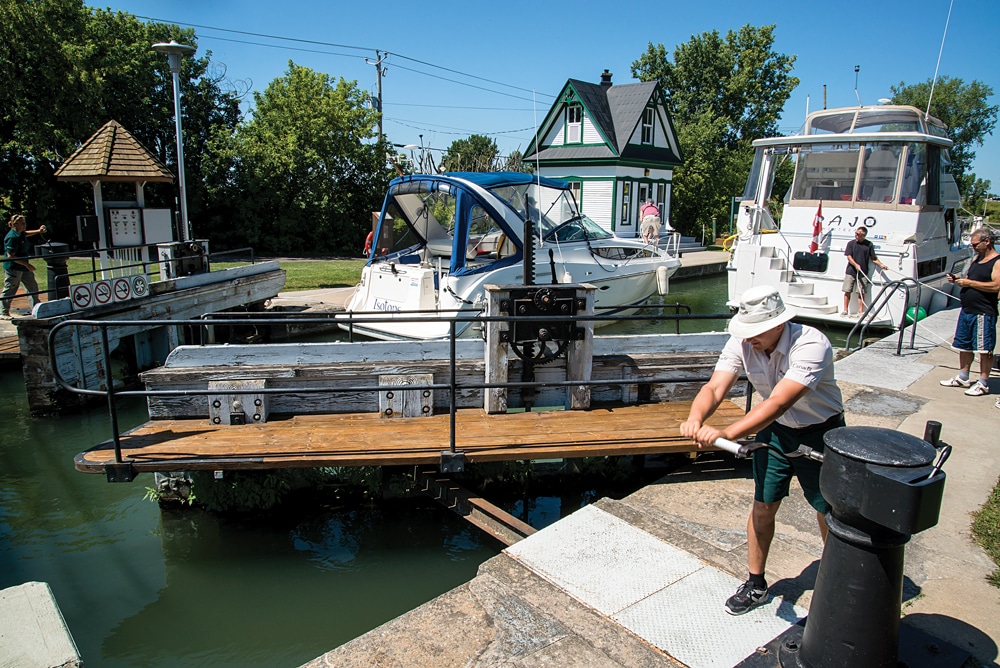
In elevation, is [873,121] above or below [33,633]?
above

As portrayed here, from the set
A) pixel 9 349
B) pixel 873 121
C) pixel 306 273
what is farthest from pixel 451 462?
pixel 306 273

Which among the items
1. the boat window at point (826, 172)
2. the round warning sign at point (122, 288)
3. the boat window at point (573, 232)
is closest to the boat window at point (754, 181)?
the boat window at point (826, 172)

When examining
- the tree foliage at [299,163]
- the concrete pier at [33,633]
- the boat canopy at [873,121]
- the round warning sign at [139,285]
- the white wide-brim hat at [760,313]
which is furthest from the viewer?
the tree foliage at [299,163]

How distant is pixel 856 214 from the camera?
13172 mm

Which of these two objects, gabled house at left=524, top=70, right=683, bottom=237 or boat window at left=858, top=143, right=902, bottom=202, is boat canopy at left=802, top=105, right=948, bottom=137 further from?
gabled house at left=524, top=70, right=683, bottom=237

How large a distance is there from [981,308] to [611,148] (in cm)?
2292

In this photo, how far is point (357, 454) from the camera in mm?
4832

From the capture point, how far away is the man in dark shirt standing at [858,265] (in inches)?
494

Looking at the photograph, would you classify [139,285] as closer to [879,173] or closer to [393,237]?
[393,237]

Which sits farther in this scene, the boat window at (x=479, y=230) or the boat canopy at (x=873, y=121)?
the boat canopy at (x=873, y=121)

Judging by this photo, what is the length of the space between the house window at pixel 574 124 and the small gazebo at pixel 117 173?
20.9 metres

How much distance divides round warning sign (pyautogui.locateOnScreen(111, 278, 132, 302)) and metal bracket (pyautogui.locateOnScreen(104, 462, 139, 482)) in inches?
235

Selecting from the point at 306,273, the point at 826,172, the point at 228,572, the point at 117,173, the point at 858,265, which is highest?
the point at 826,172

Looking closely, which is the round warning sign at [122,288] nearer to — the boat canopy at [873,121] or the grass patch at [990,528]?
the grass patch at [990,528]
